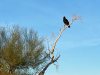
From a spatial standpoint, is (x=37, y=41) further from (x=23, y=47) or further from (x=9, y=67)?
(x=9, y=67)

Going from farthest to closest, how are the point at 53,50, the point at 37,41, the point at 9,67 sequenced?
the point at 37,41 → the point at 9,67 → the point at 53,50

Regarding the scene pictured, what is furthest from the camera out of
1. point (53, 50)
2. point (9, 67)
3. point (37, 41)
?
point (37, 41)

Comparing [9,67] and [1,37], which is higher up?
[1,37]

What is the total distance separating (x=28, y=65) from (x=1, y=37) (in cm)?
382

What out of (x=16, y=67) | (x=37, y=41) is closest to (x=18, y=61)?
(x=16, y=67)

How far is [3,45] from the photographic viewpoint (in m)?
35.4

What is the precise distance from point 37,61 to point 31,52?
1.01 meters

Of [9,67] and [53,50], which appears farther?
[9,67]

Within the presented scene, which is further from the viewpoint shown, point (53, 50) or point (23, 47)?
point (23, 47)

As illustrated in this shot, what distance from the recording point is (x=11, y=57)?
34000 millimetres

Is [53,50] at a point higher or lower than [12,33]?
lower

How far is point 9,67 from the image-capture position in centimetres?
3366

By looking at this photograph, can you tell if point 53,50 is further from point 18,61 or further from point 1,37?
point 1,37

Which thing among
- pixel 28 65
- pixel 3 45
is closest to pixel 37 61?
pixel 28 65
